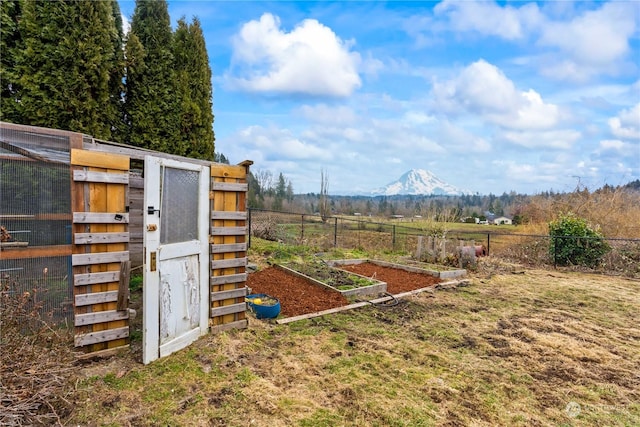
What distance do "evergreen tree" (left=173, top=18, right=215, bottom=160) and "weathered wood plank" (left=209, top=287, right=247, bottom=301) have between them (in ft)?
17.6

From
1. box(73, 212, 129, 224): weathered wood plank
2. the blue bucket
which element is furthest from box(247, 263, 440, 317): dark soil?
box(73, 212, 129, 224): weathered wood plank

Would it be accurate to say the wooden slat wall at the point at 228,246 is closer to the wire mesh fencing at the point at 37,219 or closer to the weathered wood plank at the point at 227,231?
the weathered wood plank at the point at 227,231

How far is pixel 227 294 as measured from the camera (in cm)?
374

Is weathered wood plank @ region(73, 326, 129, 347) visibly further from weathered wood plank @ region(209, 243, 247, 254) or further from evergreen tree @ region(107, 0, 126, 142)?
evergreen tree @ region(107, 0, 126, 142)

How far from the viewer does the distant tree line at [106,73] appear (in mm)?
5574

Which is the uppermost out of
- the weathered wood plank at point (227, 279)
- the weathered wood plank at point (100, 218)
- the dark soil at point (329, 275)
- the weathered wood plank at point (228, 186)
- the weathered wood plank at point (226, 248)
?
the weathered wood plank at point (228, 186)

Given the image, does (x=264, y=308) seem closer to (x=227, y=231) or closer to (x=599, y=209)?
(x=227, y=231)

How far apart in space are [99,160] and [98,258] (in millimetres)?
861

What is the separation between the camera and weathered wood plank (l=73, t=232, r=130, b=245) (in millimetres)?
2715

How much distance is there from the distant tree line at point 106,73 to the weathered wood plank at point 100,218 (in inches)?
166

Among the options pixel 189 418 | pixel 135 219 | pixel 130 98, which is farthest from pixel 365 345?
pixel 130 98

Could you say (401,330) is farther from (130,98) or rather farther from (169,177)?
(130,98)

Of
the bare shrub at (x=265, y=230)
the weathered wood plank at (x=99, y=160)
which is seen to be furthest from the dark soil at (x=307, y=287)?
the bare shrub at (x=265, y=230)

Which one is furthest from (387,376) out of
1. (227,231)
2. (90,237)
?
(90,237)
